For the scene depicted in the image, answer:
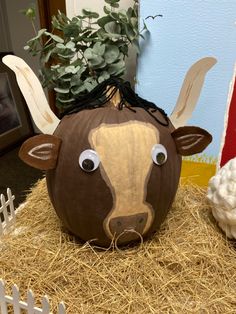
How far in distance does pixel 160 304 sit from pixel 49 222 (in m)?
0.40

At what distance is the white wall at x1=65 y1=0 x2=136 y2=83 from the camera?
1200 millimetres

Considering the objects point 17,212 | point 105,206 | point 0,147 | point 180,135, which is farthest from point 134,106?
point 0,147

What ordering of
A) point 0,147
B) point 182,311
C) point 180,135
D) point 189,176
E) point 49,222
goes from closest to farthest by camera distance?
point 182,311 < point 180,135 < point 49,222 < point 189,176 < point 0,147

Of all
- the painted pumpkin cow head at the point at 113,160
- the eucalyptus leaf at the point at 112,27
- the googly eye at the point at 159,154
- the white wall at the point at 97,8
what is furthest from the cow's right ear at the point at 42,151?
the white wall at the point at 97,8

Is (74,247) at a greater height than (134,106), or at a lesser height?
lesser

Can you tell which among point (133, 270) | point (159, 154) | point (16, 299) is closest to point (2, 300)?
point (16, 299)

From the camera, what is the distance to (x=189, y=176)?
46.8 inches

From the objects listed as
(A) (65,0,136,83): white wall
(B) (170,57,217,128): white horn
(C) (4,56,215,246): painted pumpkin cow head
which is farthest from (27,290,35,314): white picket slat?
(A) (65,0,136,83): white wall

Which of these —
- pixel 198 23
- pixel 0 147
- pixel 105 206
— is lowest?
pixel 0 147

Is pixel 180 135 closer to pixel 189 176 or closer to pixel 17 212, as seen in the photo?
pixel 189 176

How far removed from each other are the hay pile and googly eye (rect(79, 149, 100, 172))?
0.72ft

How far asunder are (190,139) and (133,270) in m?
0.32

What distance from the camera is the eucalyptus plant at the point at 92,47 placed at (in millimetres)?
1035

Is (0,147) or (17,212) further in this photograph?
(0,147)
